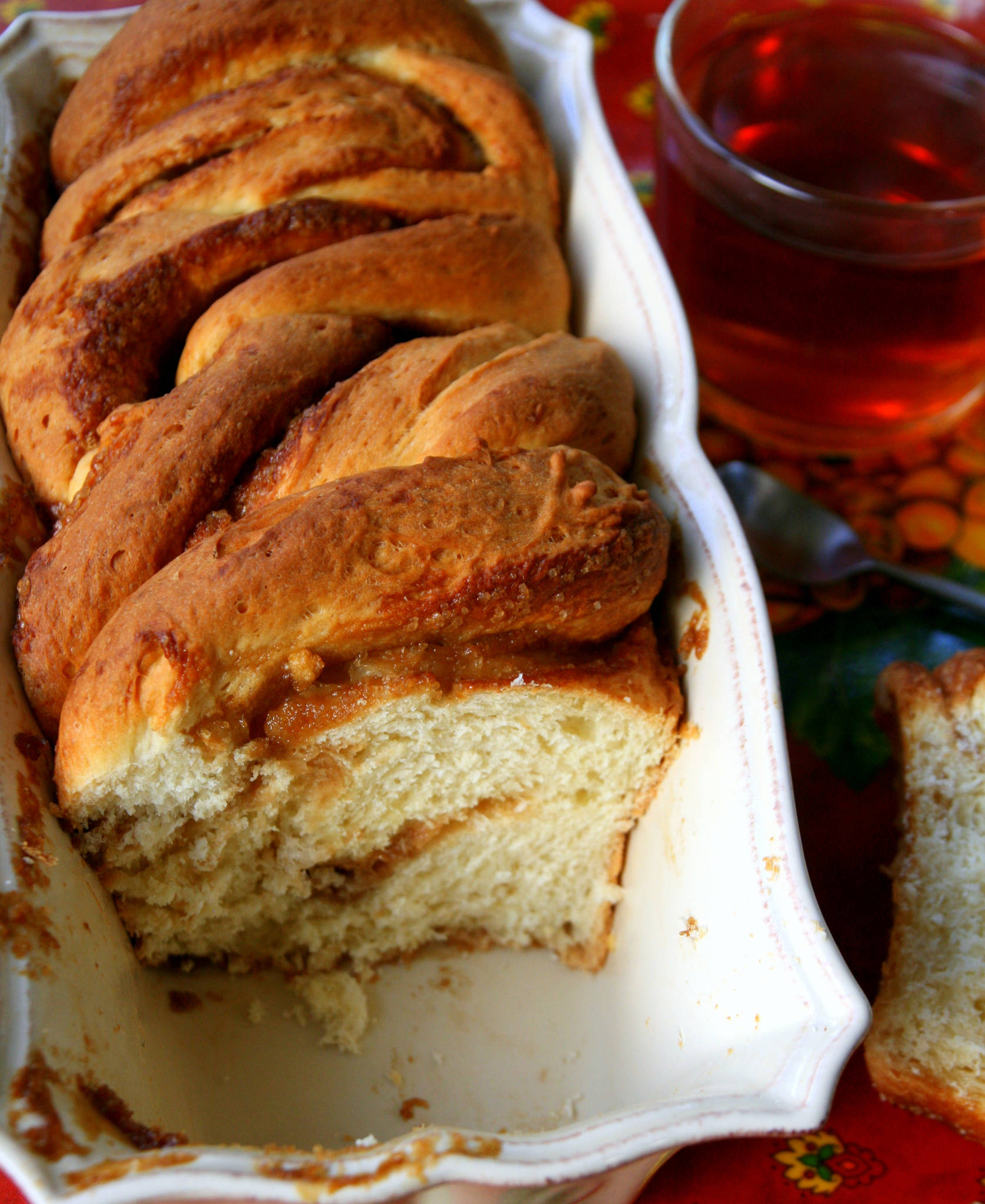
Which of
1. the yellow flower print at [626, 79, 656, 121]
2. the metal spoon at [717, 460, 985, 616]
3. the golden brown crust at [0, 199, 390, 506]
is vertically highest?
the golden brown crust at [0, 199, 390, 506]

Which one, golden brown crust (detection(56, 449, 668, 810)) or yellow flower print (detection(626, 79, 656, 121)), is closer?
golden brown crust (detection(56, 449, 668, 810))

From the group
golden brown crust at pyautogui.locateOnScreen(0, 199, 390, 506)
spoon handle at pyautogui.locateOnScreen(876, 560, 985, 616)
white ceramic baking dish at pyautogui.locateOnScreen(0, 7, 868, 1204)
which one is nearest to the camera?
white ceramic baking dish at pyautogui.locateOnScreen(0, 7, 868, 1204)

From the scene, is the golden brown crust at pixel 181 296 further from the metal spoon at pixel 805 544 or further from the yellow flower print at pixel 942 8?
the yellow flower print at pixel 942 8

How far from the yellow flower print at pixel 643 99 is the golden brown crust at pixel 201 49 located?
100cm

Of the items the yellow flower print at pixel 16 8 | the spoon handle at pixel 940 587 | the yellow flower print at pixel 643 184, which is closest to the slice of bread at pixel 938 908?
the spoon handle at pixel 940 587

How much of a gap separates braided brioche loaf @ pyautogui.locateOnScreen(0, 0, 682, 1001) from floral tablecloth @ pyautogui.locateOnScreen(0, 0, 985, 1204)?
1.34 ft

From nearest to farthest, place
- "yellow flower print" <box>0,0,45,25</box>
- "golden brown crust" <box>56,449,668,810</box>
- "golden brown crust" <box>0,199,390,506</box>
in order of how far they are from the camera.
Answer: "golden brown crust" <box>56,449,668,810</box>, "golden brown crust" <box>0,199,390,506</box>, "yellow flower print" <box>0,0,45,25</box>

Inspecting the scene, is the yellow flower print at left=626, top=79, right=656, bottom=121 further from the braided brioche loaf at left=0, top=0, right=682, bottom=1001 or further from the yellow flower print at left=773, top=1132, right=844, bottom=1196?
the yellow flower print at left=773, top=1132, right=844, bottom=1196

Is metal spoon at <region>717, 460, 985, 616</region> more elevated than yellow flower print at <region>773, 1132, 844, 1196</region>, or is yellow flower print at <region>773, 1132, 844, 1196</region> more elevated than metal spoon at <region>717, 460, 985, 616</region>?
metal spoon at <region>717, 460, 985, 616</region>

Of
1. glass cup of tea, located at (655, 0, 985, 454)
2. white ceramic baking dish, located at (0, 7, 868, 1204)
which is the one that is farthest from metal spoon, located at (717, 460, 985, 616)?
white ceramic baking dish, located at (0, 7, 868, 1204)

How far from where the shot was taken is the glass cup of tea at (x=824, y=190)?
212 centimetres

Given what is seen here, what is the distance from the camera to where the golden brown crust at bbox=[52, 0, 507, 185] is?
204cm

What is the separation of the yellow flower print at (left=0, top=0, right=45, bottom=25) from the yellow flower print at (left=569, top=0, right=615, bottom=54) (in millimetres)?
1450

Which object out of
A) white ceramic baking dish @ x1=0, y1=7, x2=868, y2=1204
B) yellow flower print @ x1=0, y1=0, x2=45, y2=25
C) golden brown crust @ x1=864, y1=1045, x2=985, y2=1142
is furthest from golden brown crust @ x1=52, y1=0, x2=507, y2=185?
golden brown crust @ x1=864, y1=1045, x2=985, y2=1142
